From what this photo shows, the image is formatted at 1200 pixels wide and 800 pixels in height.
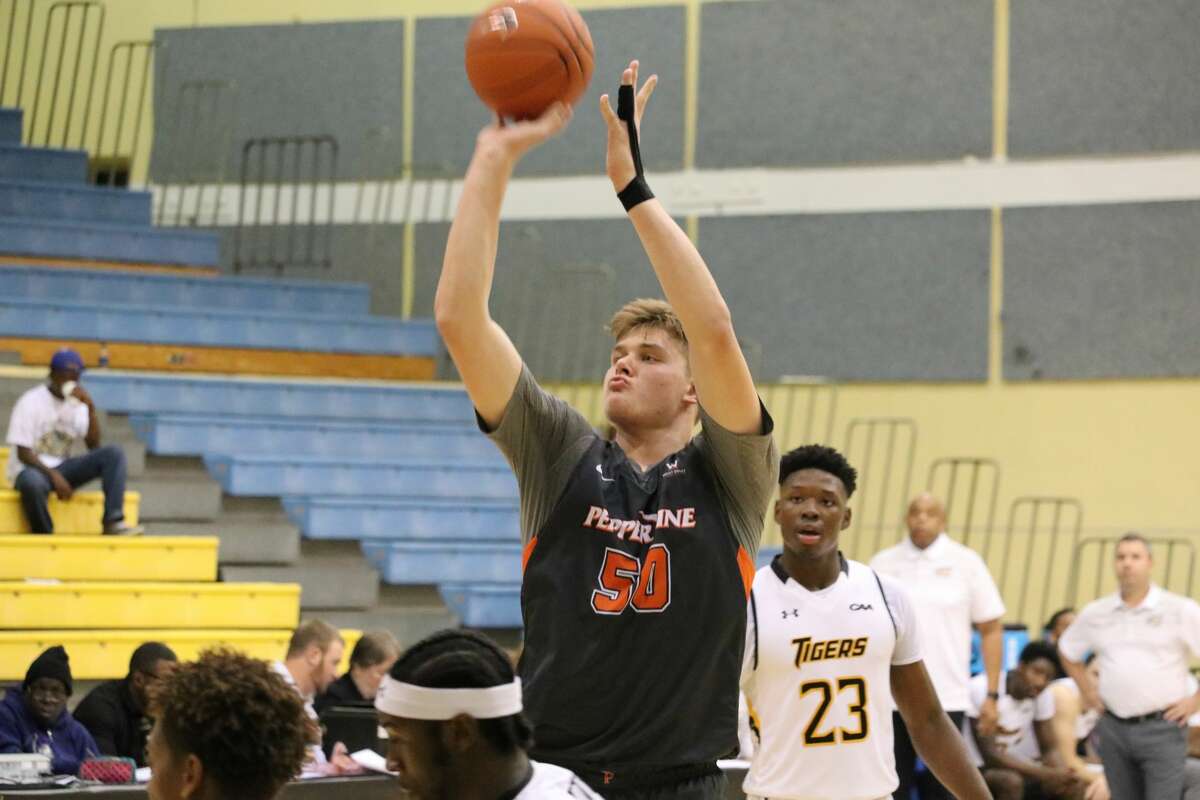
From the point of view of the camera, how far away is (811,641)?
4.95m

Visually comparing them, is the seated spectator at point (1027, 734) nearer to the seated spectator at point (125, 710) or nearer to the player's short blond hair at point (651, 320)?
the seated spectator at point (125, 710)

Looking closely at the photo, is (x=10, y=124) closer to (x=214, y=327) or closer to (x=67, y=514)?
(x=214, y=327)

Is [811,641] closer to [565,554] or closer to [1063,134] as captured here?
[565,554]

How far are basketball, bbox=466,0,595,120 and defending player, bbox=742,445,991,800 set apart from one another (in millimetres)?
2058

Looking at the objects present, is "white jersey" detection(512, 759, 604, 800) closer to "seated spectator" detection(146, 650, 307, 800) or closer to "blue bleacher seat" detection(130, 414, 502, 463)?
"seated spectator" detection(146, 650, 307, 800)

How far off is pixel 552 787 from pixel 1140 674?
266 inches

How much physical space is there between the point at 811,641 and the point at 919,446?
24.7 feet

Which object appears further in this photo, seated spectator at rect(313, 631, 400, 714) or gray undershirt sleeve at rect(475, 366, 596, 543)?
seated spectator at rect(313, 631, 400, 714)

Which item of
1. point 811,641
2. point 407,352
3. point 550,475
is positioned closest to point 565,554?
point 550,475

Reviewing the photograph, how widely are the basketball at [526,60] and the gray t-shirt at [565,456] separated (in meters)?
0.50

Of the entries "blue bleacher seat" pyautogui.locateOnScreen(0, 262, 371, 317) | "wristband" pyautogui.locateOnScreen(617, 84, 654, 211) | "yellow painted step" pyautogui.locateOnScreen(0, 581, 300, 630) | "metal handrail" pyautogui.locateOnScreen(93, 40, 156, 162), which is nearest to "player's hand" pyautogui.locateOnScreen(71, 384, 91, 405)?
"yellow painted step" pyautogui.locateOnScreen(0, 581, 300, 630)

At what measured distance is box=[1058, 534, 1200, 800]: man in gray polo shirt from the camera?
852 cm

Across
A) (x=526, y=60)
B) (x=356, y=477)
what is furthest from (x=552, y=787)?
(x=356, y=477)

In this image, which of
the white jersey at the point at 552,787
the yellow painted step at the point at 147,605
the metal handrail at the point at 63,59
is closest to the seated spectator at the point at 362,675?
the yellow painted step at the point at 147,605
